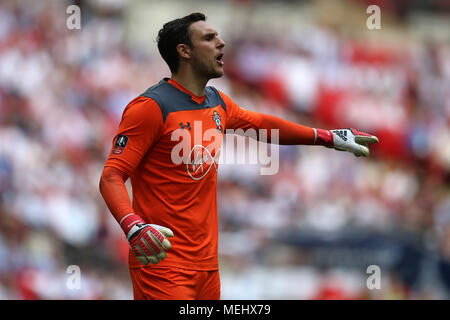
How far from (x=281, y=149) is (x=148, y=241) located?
8.84m

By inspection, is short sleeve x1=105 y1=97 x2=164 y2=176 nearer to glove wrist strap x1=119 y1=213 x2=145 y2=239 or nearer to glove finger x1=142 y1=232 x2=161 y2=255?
glove wrist strap x1=119 y1=213 x2=145 y2=239

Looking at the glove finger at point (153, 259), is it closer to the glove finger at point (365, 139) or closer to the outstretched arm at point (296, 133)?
the outstretched arm at point (296, 133)

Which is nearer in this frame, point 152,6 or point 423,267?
point 423,267

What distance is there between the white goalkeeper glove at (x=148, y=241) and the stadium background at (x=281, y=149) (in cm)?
568

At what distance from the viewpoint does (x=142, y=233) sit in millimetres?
3709

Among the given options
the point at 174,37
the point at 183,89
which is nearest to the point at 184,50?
the point at 174,37

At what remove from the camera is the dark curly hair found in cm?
437

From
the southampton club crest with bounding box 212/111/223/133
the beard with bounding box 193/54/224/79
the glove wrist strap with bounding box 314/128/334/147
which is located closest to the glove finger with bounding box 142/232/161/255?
the southampton club crest with bounding box 212/111/223/133

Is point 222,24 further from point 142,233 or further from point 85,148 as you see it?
point 142,233

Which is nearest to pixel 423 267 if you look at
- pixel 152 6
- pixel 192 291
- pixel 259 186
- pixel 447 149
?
pixel 259 186

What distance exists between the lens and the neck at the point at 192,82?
432cm

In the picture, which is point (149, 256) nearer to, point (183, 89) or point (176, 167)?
point (176, 167)

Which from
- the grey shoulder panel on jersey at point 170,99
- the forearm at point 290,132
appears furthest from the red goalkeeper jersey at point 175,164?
the forearm at point 290,132
